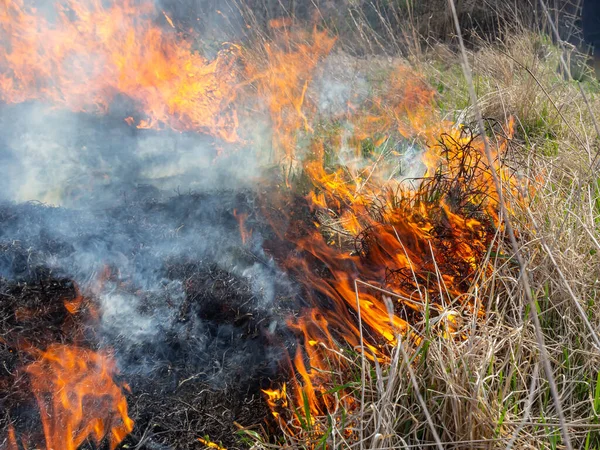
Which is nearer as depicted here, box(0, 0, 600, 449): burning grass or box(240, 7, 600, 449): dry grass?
box(240, 7, 600, 449): dry grass

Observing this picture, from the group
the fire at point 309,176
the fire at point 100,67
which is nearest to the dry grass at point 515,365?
the fire at point 309,176

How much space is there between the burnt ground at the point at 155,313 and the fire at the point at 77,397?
4 cm

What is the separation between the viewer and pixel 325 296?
7.73ft

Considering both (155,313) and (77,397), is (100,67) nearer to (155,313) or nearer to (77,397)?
(155,313)

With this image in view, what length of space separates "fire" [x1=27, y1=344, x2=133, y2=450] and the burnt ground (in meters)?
0.04

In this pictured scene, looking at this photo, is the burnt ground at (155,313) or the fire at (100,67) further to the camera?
the fire at (100,67)

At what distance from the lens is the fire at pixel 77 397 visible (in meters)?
1.78

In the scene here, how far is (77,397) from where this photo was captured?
186 centimetres

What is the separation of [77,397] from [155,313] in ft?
1.54

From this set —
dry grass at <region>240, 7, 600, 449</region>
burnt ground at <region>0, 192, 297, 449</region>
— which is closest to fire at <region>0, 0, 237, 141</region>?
burnt ground at <region>0, 192, 297, 449</region>

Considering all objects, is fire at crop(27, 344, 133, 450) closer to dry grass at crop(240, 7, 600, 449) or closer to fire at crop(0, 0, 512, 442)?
fire at crop(0, 0, 512, 442)

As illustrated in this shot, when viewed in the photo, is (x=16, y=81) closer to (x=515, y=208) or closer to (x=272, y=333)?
(x=272, y=333)

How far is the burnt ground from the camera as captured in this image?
1877 mm

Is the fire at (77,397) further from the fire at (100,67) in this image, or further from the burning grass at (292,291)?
the fire at (100,67)
